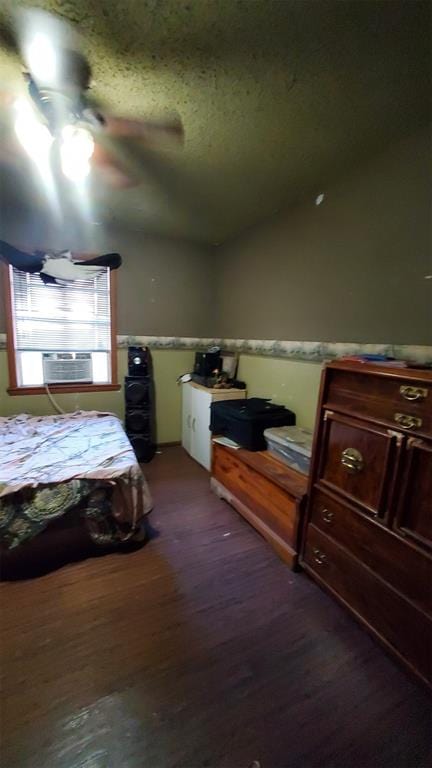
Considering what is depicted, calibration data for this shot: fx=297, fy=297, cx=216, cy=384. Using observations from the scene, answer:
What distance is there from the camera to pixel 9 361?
9.39 feet

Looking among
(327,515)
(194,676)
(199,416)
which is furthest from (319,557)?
(199,416)

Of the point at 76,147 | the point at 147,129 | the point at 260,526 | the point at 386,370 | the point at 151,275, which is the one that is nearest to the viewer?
the point at 386,370

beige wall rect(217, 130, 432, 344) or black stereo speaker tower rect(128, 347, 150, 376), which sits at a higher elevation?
beige wall rect(217, 130, 432, 344)

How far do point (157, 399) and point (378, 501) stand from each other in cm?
265

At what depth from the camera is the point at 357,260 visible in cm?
187

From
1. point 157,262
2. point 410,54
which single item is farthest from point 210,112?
point 157,262

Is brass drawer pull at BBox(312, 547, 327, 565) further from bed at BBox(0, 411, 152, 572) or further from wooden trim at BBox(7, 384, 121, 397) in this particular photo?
wooden trim at BBox(7, 384, 121, 397)

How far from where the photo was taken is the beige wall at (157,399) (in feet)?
9.64

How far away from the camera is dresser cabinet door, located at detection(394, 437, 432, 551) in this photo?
3.59 feet

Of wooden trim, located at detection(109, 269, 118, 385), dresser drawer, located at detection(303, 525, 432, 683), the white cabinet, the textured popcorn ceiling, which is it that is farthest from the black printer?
the textured popcorn ceiling

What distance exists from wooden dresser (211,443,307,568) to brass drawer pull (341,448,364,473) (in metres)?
0.36

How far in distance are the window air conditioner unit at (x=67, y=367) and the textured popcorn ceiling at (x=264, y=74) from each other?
1912 millimetres

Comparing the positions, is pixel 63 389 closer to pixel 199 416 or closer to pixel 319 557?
pixel 199 416

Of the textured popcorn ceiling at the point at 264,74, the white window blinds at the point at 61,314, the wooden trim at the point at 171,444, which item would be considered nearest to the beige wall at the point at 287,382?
the wooden trim at the point at 171,444
